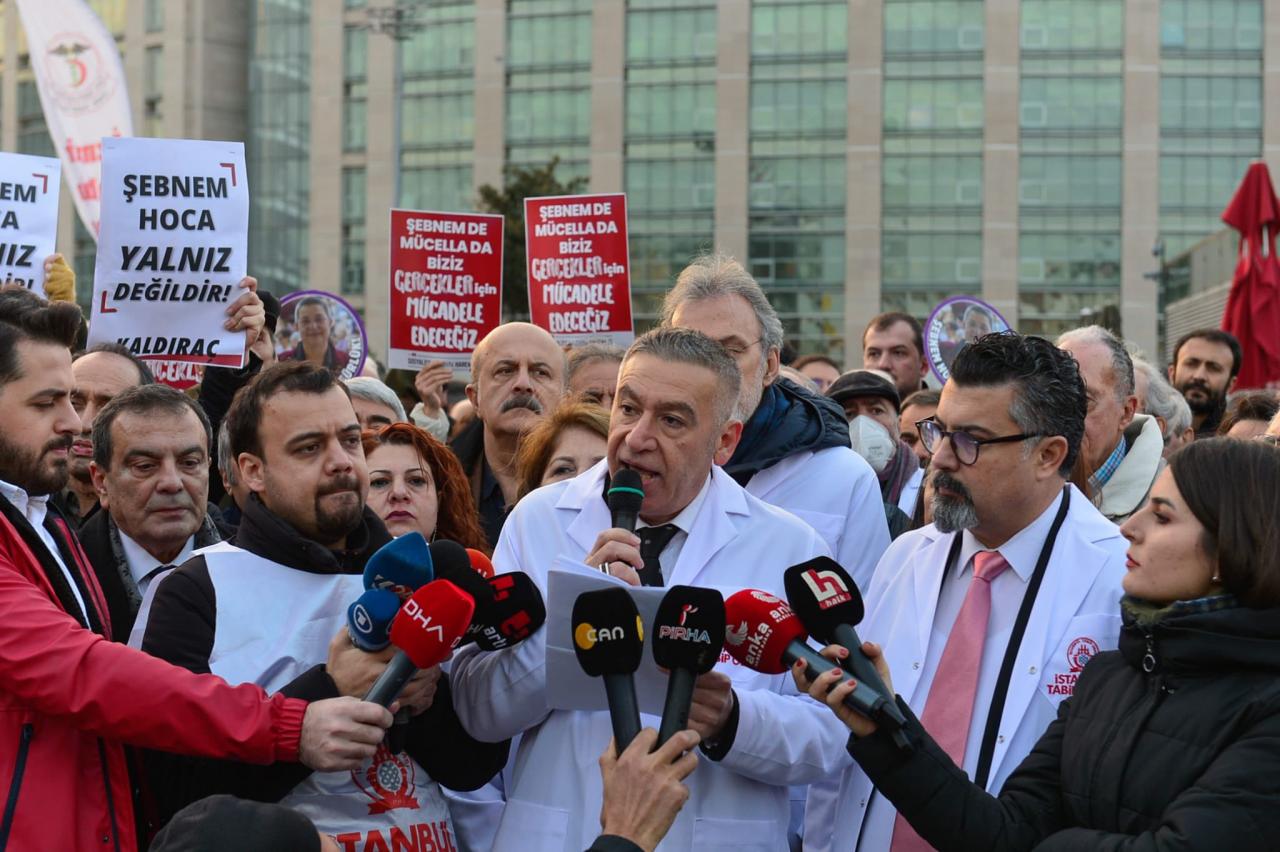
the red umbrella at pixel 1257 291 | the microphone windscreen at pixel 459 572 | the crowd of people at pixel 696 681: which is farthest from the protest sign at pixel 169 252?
the red umbrella at pixel 1257 291

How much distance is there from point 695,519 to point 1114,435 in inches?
92.6

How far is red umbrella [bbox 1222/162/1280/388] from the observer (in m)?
11.3

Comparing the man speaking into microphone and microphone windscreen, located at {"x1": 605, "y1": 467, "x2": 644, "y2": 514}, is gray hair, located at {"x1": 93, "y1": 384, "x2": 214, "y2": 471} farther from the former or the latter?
microphone windscreen, located at {"x1": 605, "y1": 467, "x2": 644, "y2": 514}

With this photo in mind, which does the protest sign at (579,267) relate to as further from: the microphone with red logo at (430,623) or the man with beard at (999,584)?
the microphone with red logo at (430,623)

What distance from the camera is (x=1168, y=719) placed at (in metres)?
3.20

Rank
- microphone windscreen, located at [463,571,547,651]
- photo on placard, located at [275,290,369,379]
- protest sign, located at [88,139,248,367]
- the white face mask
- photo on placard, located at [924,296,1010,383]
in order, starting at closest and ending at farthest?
1. microphone windscreen, located at [463,571,547,651]
2. protest sign, located at [88,139,248,367]
3. the white face mask
4. photo on placard, located at [275,290,369,379]
5. photo on placard, located at [924,296,1010,383]

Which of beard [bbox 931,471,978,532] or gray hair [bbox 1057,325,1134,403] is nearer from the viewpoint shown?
beard [bbox 931,471,978,532]

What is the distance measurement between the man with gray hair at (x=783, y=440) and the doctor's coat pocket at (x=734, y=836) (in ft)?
4.20

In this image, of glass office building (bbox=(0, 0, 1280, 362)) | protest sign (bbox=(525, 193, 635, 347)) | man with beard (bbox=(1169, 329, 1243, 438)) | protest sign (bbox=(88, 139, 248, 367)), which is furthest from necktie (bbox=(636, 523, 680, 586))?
glass office building (bbox=(0, 0, 1280, 362))

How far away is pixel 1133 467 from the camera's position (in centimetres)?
579

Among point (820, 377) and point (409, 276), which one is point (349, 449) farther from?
point (820, 377)

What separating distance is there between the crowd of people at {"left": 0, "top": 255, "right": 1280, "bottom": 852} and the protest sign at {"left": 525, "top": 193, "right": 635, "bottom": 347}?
5382 millimetres

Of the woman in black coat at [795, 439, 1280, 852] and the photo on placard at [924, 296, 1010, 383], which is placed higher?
the photo on placard at [924, 296, 1010, 383]

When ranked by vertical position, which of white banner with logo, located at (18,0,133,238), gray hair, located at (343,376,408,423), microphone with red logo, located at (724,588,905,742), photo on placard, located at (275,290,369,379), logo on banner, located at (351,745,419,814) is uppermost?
white banner with logo, located at (18,0,133,238)
